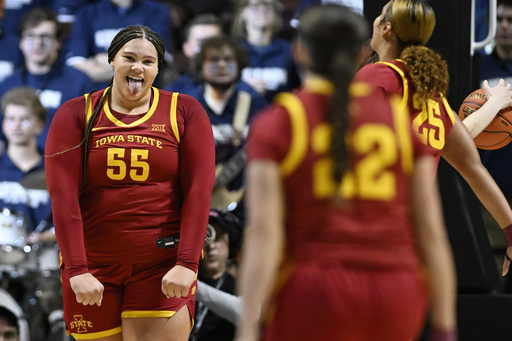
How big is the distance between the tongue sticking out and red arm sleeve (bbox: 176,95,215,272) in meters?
0.21

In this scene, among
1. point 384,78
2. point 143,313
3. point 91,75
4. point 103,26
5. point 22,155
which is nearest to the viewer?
point 384,78

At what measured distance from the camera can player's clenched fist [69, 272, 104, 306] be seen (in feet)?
11.3

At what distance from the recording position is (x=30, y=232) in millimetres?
7145

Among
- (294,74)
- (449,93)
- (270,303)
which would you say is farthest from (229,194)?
(270,303)

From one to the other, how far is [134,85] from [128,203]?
492 mm

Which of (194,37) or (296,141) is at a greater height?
(194,37)

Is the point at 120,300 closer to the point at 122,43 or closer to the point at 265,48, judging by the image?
the point at 122,43

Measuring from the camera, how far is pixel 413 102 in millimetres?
3473

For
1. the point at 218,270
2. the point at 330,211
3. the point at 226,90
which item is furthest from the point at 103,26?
the point at 330,211

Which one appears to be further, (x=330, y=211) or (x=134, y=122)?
(x=134, y=122)

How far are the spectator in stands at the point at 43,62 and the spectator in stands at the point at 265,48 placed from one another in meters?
1.68

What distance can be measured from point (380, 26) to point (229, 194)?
320cm

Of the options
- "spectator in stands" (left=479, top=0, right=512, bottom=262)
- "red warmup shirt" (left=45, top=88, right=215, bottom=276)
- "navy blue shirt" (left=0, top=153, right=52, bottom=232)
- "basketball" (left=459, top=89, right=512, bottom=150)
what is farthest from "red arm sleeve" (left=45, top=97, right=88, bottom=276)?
"navy blue shirt" (left=0, top=153, right=52, bottom=232)

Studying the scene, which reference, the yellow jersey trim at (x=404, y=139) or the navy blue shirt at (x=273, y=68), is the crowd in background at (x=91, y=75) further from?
the yellow jersey trim at (x=404, y=139)
